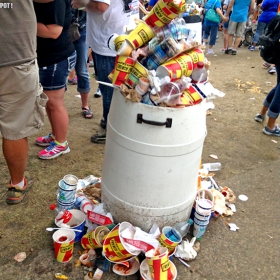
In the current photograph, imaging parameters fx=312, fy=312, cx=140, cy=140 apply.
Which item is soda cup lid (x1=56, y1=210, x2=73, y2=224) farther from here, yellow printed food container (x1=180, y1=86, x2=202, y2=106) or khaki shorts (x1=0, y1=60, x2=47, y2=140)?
yellow printed food container (x1=180, y1=86, x2=202, y2=106)

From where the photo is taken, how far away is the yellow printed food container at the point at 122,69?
1994mm

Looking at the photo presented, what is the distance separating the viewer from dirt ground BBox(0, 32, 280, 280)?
2.16 meters

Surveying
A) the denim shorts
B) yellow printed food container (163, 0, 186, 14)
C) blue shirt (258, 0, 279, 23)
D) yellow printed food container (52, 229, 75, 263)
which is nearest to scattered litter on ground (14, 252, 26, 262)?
yellow printed food container (52, 229, 75, 263)

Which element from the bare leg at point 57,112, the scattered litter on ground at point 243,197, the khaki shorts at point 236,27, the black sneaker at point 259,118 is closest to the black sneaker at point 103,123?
the bare leg at point 57,112

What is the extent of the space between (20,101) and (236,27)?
7886mm

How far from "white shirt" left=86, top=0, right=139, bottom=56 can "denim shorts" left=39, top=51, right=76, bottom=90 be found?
0.35 metres

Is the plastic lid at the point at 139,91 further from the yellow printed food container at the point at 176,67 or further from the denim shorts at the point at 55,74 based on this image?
the denim shorts at the point at 55,74

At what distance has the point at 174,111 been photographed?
191 centimetres

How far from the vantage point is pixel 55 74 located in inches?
112

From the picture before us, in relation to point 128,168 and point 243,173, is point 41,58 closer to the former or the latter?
point 128,168

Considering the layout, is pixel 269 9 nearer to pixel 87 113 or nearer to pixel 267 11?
pixel 267 11

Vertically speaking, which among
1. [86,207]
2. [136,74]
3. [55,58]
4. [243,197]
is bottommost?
[243,197]

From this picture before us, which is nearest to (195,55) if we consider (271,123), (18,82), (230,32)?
(18,82)

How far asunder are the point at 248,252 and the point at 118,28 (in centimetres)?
236
